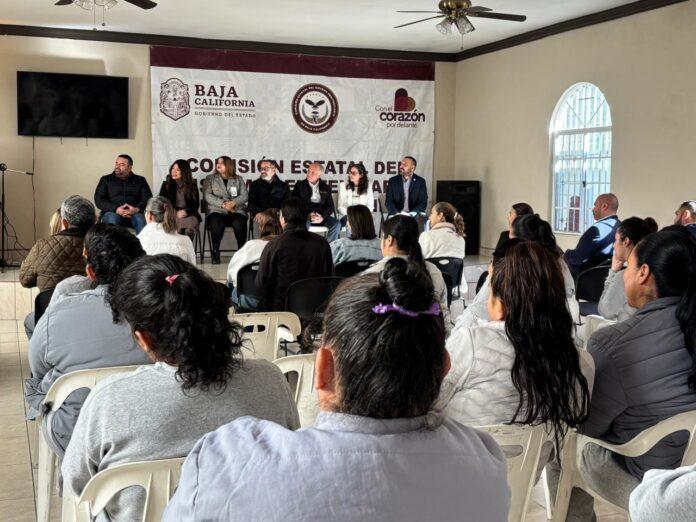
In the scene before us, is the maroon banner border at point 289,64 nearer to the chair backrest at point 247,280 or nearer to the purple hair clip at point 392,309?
the chair backrest at point 247,280

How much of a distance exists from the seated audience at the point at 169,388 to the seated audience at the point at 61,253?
2.49 m

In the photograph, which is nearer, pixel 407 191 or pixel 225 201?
pixel 225 201

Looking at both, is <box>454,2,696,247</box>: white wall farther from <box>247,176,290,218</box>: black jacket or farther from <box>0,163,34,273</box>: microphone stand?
<box>0,163,34,273</box>: microphone stand

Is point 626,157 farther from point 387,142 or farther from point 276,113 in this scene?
point 276,113

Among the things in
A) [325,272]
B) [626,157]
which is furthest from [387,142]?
[325,272]

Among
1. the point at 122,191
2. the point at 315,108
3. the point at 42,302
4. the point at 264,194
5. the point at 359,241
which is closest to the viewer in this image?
the point at 42,302

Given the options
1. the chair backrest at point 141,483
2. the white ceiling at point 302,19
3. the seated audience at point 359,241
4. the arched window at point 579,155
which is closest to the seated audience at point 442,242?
the seated audience at point 359,241

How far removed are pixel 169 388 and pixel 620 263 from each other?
323cm

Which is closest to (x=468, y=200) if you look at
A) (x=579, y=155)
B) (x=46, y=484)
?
(x=579, y=155)

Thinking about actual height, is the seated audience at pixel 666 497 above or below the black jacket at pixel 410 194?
below

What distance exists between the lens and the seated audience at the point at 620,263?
3986 millimetres

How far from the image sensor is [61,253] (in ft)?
13.9

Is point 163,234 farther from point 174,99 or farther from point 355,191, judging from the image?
point 174,99

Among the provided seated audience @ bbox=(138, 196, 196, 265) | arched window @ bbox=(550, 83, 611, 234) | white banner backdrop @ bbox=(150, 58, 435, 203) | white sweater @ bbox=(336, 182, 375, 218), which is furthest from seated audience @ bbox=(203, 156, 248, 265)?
seated audience @ bbox=(138, 196, 196, 265)
